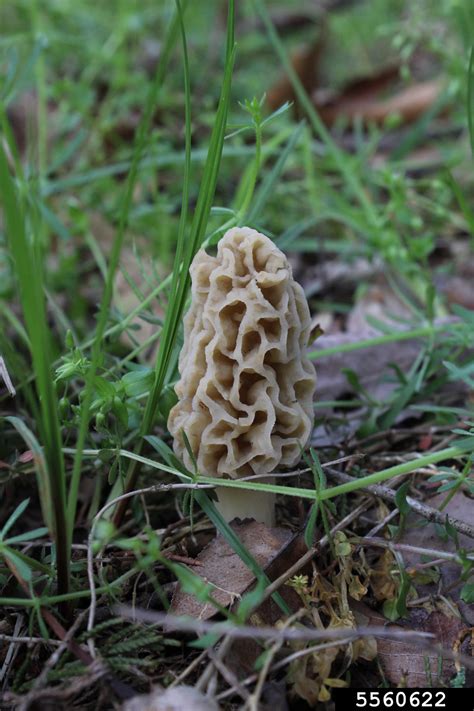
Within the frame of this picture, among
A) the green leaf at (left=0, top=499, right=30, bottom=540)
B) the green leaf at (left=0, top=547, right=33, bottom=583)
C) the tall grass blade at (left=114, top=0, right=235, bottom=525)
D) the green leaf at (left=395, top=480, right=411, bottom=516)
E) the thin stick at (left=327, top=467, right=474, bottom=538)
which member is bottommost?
the thin stick at (left=327, top=467, right=474, bottom=538)

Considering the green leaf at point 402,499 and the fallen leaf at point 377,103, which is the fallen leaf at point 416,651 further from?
the fallen leaf at point 377,103

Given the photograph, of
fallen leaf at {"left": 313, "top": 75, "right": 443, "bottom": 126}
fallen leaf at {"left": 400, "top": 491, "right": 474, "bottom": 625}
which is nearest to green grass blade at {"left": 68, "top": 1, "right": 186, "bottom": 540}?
fallen leaf at {"left": 400, "top": 491, "right": 474, "bottom": 625}

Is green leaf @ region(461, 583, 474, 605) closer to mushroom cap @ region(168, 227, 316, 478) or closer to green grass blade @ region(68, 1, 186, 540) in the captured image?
mushroom cap @ region(168, 227, 316, 478)

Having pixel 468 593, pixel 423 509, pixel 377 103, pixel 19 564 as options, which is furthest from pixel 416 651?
pixel 377 103

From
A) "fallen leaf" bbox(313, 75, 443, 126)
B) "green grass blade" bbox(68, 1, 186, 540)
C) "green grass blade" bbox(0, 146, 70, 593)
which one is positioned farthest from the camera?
"fallen leaf" bbox(313, 75, 443, 126)

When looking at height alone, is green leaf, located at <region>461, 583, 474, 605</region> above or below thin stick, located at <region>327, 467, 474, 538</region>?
below

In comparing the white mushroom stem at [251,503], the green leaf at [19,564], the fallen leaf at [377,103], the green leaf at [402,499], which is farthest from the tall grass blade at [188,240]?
the fallen leaf at [377,103]

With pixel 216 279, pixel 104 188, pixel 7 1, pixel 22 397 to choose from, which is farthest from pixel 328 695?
pixel 7 1

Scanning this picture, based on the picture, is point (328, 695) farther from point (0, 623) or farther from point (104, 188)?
point (104, 188)
